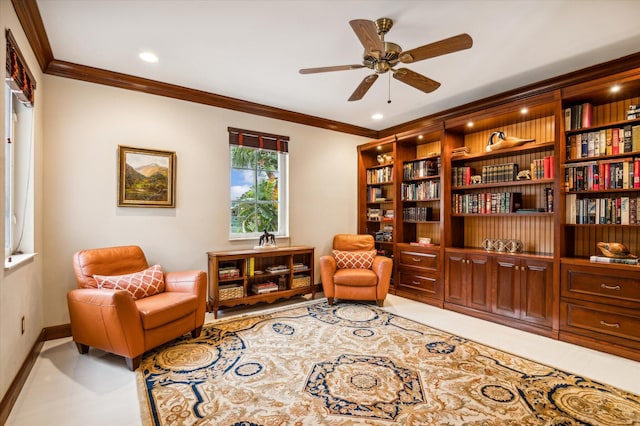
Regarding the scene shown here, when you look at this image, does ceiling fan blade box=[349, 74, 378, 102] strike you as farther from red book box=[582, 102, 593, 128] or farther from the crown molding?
red book box=[582, 102, 593, 128]

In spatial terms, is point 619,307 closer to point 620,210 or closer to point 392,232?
point 620,210

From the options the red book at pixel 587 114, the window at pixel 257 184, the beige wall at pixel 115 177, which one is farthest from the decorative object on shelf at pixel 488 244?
the window at pixel 257 184

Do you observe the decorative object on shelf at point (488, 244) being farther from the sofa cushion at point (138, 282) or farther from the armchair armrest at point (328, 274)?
the sofa cushion at point (138, 282)

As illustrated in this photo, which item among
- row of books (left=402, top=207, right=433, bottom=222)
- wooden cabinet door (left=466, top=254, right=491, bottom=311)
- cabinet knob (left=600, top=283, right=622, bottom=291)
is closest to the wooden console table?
row of books (left=402, top=207, right=433, bottom=222)

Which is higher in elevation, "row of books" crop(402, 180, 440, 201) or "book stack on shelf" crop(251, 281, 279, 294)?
"row of books" crop(402, 180, 440, 201)

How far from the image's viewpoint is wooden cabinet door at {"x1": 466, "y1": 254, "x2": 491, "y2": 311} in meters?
3.67

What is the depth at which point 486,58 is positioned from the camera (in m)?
2.98

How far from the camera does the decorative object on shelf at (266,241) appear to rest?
168 inches

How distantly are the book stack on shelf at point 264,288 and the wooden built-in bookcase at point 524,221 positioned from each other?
6.15 ft

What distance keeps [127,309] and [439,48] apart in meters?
3.00

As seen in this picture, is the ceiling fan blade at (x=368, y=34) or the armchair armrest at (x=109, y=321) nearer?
the ceiling fan blade at (x=368, y=34)

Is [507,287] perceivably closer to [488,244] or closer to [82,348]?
[488,244]

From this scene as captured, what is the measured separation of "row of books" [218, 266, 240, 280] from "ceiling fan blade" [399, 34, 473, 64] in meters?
2.96

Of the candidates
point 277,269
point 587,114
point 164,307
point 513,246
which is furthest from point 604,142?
point 164,307
